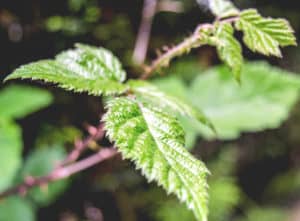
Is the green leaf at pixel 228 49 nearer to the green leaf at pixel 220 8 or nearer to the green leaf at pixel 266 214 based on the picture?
the green leaf at pixel 220 8

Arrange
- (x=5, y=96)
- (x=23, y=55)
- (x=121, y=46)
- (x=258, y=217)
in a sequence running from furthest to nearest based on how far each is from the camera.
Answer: (x=258, y=217)
(x=121, y=46)
(x=23, y=55)
(x=5, y=96)

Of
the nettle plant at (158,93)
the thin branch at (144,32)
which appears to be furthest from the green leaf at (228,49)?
the thin branch at (144,32)

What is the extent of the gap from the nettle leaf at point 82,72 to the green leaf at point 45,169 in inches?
27.2

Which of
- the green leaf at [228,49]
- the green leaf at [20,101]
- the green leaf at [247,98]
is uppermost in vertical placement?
the green leaf at [228,49]

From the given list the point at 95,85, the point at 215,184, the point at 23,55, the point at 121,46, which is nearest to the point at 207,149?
the point at 215,184

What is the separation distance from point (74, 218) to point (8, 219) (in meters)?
0.46

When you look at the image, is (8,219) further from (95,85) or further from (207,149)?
(207,149)

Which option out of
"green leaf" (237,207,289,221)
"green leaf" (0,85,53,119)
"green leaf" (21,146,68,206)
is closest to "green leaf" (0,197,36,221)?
"green leaf" (21,146,68,206)

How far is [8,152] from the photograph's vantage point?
122 cm

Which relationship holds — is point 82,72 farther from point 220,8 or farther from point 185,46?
point 220,8

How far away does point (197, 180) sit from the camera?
0.54 m

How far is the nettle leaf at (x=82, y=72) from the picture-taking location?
2.15ft

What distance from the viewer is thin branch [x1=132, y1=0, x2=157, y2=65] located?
181cm

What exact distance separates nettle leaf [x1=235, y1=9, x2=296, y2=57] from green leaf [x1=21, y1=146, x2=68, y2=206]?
3.01ft
